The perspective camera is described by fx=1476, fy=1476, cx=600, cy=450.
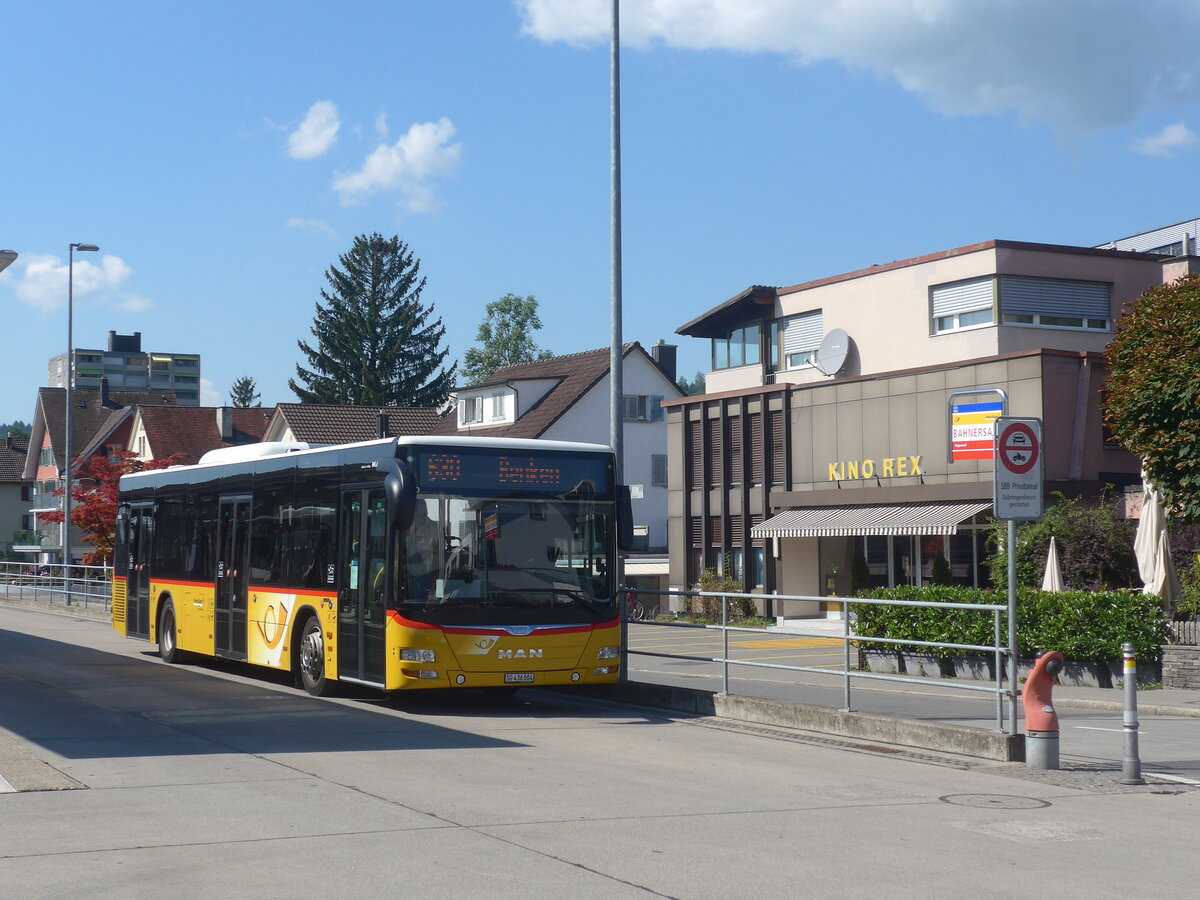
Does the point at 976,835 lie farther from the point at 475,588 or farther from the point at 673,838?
the point at 475,588

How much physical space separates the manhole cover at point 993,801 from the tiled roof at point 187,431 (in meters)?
73.5


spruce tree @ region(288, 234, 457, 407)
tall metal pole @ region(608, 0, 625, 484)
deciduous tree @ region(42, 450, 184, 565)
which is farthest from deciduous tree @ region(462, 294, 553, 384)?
tall metal pole @ region(608, 0, 625, 484)

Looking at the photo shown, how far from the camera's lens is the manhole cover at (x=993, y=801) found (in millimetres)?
10047

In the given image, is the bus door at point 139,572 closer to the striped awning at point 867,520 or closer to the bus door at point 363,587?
the bus door at point 363,587

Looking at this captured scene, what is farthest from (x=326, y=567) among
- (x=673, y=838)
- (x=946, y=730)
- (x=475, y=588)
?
(x=673, y=838)

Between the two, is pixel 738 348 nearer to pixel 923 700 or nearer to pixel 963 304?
pixel 963 304

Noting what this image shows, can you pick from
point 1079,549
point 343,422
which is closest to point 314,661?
point 1079,549

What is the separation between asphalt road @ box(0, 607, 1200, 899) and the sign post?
139 cm

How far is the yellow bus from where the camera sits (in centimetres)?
1518

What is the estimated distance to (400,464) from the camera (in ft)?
49.5

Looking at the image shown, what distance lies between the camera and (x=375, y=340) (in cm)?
9100

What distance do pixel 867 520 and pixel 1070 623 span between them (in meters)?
15.0

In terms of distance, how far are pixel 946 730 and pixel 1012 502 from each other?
220 cm

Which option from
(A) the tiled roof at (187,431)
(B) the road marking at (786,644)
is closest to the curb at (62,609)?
(B) the road marking at (786,644)
